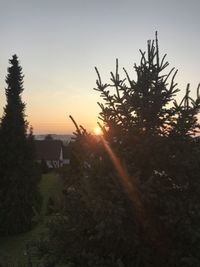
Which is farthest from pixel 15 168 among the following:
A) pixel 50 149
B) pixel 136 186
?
pixel 50 149

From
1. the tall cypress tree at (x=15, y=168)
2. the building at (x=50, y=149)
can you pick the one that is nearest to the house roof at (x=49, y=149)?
the building at (x=50, y=149)

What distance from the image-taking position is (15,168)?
3366 cm

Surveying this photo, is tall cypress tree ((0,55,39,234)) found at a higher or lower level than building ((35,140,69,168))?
lower

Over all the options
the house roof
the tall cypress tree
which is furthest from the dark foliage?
the house roof

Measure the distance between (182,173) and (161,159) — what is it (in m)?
0.39

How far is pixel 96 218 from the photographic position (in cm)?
631

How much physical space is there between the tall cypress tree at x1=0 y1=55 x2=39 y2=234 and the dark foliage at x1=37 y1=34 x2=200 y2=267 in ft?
86.8

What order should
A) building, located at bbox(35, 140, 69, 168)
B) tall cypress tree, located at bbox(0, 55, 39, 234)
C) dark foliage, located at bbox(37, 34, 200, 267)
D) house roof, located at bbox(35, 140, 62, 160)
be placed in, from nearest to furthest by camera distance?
dark foliage, located at bbox(37, 34, 200, 267), tall cypress tree, located at bbox(0, 55, 39, 234), house roof, located at bbox(35, 140, 62, 160), building, located at bbox(35, 140, 69, 168)

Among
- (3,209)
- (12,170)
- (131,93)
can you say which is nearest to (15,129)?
(12,170)

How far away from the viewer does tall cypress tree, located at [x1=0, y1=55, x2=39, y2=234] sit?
109ft

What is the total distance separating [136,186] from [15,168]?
2812cm

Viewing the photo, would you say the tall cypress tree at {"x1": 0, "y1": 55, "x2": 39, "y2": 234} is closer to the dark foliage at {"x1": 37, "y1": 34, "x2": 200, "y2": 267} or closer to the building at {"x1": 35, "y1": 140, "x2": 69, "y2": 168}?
the dark foliage at {"x1": 37, "y1": 34, "x2": 200, "y2": 267}

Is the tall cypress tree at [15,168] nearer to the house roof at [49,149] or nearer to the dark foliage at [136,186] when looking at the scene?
the dark foliage at [136,186]

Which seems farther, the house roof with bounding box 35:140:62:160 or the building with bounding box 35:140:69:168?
the building with bounding box 35:140:69:168
